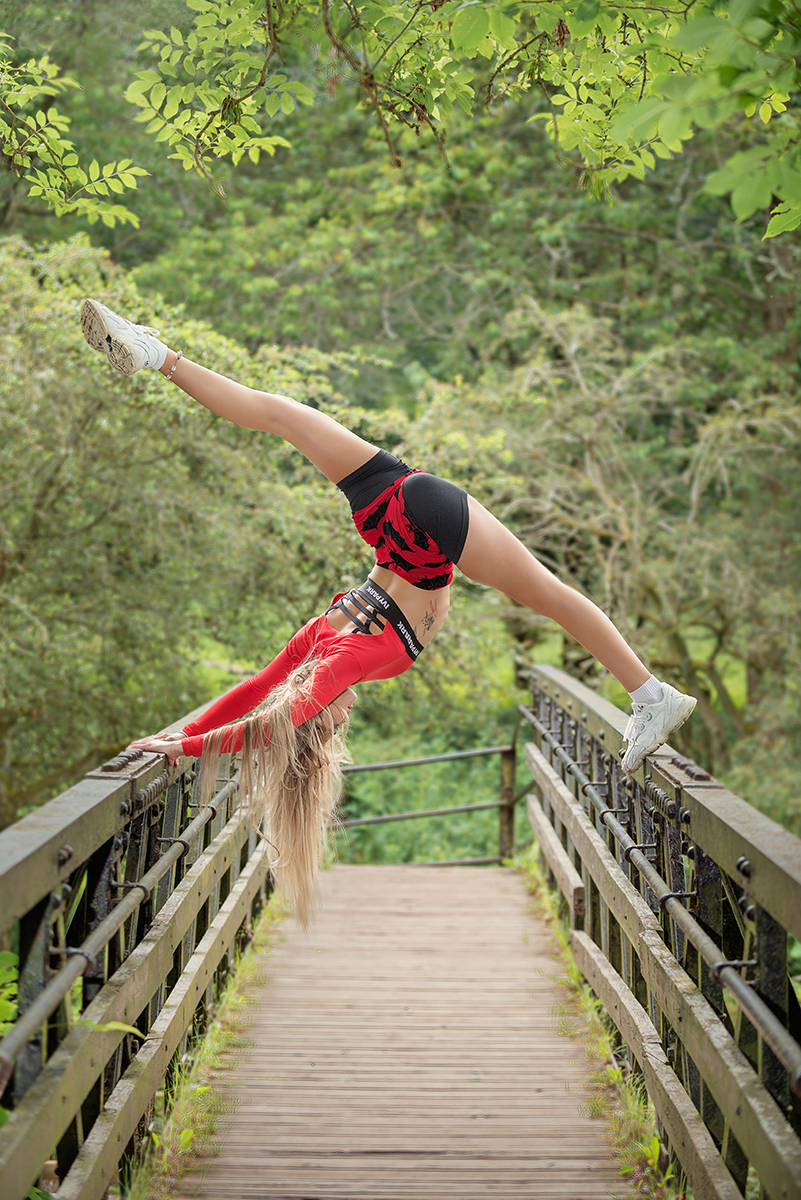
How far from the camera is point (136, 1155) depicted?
2.38 metres

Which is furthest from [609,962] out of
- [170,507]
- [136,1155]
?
[170,507]

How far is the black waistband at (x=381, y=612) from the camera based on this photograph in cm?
282

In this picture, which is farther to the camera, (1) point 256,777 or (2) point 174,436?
(2) point 174,436

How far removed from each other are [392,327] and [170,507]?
5.47 metres

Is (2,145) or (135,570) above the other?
(2,145)

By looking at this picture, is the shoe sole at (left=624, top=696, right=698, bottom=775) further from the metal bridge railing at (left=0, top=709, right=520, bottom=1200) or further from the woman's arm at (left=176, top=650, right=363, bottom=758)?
the metal bridge railing at (left=0, top=709, right=520, bottom=1200)

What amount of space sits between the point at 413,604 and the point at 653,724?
75 cm

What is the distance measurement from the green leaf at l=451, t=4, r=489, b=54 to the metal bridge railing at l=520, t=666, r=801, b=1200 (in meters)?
1.65

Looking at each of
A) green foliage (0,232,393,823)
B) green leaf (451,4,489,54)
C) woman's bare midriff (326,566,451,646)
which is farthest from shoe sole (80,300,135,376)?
green foliage (0,232,393,823)

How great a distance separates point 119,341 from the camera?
2.62 metres

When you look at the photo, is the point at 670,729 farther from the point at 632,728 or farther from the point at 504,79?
the point at 504,79

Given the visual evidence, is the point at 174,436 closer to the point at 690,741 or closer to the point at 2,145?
the point at 2,145

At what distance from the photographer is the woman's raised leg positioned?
267cm

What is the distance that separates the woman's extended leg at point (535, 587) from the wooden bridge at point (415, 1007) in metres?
0.30
